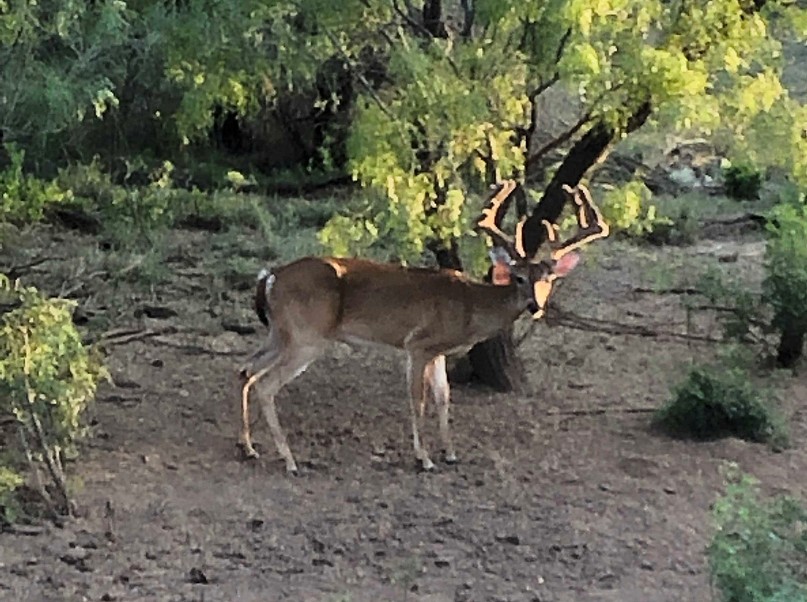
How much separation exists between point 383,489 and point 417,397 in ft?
2.43

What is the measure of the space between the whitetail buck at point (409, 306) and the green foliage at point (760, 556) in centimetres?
307

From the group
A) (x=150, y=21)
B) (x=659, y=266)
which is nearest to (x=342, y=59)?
(x=150, y=21)

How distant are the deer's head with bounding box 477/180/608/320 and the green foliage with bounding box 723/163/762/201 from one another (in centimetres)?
964

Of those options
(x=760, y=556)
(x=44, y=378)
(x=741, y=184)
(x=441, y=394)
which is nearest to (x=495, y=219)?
(x=441, y=394)

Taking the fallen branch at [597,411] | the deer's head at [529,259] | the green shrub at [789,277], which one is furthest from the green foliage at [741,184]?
the deer's head at [529,259]

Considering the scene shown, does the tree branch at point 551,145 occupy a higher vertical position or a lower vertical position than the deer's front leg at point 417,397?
higher

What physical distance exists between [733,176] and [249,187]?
18.8 ft

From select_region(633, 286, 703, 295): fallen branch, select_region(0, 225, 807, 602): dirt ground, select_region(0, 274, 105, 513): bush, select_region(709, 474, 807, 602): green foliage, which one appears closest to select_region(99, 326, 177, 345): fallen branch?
select_region(0, 225, 807, 602): dirt ground

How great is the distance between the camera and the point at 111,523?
282 inches

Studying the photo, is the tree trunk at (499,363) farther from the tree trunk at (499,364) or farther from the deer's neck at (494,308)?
the deer's neck at (494,308)

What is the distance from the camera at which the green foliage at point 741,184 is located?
59.1ft

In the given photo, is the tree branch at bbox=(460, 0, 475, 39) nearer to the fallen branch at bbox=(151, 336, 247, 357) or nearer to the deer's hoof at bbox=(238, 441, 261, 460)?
the deer's hoof at bbox=(238, 441, 261, 460)

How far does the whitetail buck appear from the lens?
8.37 m

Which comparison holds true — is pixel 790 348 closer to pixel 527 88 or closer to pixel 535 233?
pixel 535 233
